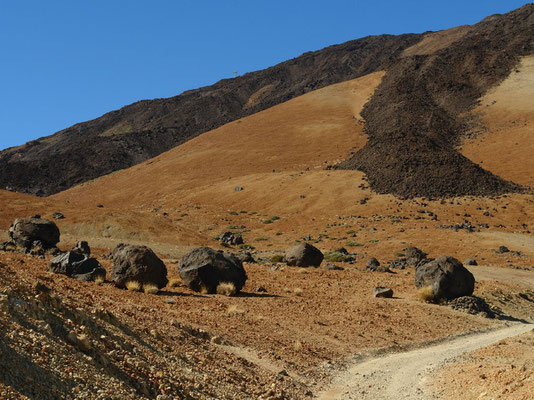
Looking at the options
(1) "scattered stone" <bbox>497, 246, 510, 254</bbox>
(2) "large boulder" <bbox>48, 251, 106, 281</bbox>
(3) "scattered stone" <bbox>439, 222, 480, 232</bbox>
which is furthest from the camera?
(3) "scattered stone" <bbox>439, 222, 480, 232</bbox>

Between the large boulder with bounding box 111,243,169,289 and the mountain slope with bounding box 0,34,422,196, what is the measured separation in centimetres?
9296

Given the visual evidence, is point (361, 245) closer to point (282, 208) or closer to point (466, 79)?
point (282, 208)

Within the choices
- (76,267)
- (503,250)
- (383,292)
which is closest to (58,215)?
(76,267)

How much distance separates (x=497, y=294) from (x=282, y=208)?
35.6 metres

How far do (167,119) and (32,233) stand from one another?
13094cm

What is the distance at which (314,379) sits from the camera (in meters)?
12.8

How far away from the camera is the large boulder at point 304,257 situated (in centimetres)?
2941

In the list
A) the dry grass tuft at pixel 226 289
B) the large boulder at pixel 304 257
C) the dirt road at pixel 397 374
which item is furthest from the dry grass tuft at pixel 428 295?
the dry grass tuft at pixel 226 289

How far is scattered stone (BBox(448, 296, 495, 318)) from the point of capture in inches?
869

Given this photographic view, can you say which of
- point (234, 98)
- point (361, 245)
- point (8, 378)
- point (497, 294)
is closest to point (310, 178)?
point (361, 245)

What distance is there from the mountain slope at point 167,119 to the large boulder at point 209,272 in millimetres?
92612

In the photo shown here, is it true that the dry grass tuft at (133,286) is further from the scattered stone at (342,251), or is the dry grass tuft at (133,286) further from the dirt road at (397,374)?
the scattered stone at (342,251)

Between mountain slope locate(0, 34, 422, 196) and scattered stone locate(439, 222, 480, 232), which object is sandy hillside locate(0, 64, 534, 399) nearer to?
scattered stone locate(439, 222, 480, 232)

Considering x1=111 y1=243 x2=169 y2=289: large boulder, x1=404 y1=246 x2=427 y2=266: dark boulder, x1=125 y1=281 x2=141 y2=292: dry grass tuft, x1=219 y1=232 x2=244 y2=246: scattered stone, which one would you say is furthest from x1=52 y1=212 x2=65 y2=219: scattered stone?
x1=404 y1=246 x2=427 y2=266: dark boulder
